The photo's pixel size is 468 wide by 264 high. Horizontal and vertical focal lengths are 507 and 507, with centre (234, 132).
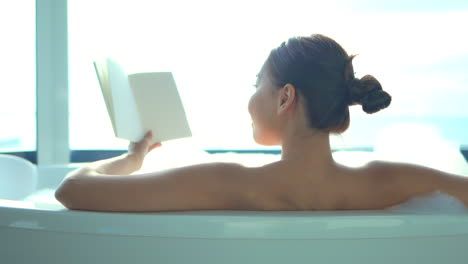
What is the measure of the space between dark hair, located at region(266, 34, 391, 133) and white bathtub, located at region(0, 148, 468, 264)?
0.20 m

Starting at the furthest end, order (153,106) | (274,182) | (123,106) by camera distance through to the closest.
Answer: (153,106) → (123,106) → (274,182)

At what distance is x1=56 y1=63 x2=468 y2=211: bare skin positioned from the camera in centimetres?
82

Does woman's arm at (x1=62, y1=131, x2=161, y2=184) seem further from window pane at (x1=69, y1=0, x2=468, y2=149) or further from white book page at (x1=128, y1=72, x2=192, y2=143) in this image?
window pane at (x1=69, y1=0, x2=468, y2=149)

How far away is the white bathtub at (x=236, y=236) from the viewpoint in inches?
29.7

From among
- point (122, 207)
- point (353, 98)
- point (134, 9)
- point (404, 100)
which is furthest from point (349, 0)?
point (122, 207)

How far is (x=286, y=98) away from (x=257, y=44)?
54.8 inches

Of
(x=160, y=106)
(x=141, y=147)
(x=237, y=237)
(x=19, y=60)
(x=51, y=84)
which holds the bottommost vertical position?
(x=237, y=237)

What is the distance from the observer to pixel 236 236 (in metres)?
0.75

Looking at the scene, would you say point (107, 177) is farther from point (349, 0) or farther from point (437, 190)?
point (349, 0)

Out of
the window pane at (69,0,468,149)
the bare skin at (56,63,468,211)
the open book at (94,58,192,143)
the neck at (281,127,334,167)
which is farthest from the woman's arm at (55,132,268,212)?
the window pane at (69,0,468,149)

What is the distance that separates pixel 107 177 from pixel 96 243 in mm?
116

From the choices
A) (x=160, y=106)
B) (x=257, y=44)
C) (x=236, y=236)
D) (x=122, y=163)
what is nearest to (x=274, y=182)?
(x=236, y=236)

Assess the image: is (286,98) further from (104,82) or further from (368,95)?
(104,82)

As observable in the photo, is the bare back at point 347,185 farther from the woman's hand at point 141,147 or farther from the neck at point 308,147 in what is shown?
the woman's hand at point 141,147
